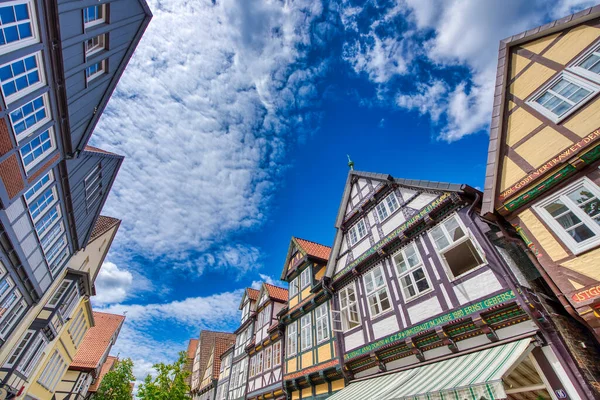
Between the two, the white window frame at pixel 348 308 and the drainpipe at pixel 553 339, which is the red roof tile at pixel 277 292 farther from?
the drainpipe at pixel 553 339

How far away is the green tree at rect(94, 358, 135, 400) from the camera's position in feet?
99.7

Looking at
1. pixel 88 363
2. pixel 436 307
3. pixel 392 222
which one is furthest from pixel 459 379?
pixel 88 363

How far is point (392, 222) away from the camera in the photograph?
11117 millimetres

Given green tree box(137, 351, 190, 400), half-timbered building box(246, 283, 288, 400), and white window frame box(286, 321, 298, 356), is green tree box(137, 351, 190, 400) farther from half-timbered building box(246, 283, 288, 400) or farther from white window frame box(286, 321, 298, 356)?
white window frame box(286, 321, 298, 356)

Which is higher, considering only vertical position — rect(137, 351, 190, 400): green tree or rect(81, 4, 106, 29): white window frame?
rect(81, 4, 106, 29): white window frame

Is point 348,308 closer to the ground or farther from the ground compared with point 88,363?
closer to the ground

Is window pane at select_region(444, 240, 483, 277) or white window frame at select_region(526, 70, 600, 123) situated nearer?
white window frame at select_region(526, 70, 600, 123)

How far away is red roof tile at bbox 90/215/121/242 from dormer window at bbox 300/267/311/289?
1750cm

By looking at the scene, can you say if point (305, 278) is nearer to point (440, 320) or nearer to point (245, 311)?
point (440, 320)

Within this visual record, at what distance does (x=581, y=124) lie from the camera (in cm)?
634

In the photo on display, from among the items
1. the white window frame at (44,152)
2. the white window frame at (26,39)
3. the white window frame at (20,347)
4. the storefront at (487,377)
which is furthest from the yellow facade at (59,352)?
the storefront at (487,377)

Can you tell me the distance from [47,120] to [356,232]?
13876 mm

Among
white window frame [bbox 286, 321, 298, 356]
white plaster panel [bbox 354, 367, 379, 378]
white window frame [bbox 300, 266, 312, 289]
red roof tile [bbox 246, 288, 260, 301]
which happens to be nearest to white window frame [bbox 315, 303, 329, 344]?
white window frame [bbox 300, 266, 312, 289]

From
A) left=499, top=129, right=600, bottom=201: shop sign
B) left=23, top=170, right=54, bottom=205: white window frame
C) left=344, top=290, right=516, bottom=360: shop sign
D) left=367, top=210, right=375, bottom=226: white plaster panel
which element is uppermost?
left=23, top=170, right=54, bottom=205: white window frame
